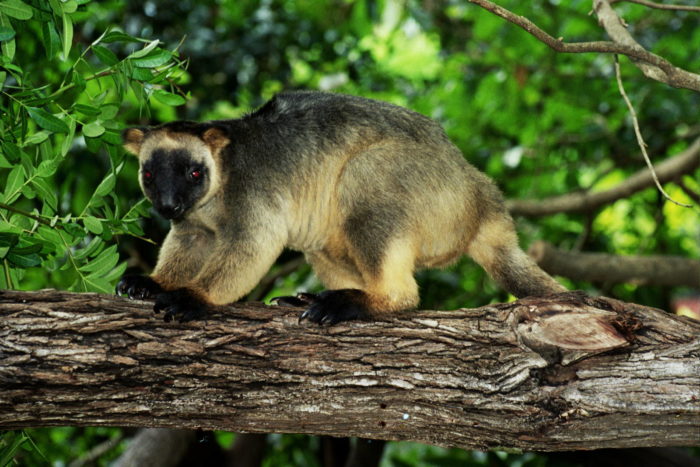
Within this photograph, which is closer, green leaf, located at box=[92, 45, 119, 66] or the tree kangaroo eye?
green leaf, located at box=[92, 45, 119, 66]

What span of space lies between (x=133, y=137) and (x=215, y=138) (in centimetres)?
68

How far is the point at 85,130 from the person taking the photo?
14.6 ft

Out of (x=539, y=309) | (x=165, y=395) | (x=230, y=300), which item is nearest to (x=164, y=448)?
(x=230, y=300)

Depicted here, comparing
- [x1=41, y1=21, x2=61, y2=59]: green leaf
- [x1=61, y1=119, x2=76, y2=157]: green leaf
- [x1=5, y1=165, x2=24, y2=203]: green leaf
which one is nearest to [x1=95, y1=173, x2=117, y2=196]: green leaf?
→ [x1=61, y1=119, x2=76, y2=157]: green leaf

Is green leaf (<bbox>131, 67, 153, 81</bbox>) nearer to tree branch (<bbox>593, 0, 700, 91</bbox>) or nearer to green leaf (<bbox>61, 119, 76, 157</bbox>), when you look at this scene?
green leaf (<bbox>61, 119, 76, 157</bbox>)

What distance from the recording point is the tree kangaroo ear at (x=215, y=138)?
209 inches

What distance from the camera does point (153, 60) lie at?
438 cm

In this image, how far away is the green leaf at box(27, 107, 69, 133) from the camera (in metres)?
4.11

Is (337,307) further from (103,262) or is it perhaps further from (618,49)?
(618,49)

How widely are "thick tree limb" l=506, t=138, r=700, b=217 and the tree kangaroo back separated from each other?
2836mm

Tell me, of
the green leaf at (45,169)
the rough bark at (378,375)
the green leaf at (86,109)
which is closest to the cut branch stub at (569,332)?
the rough bark at (378,375)

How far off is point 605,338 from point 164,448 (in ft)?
16.2

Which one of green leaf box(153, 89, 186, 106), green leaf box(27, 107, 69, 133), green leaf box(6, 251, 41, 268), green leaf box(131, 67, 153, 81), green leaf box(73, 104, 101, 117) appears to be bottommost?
green leaf box(6, 251, 41, 268)

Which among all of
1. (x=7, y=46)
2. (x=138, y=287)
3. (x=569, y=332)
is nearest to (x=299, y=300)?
(x=138, y=287)
